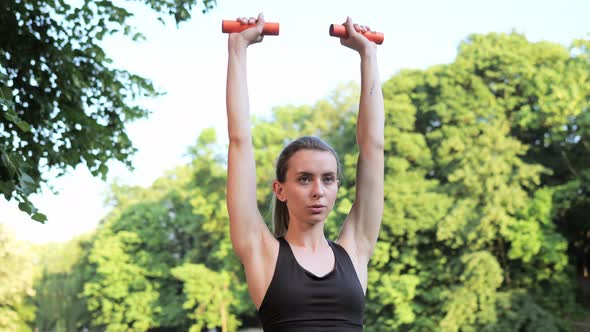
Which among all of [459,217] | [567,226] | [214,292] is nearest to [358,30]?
[459,217]

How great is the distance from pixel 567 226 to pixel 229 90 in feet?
87.8

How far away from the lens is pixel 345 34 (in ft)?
10.2

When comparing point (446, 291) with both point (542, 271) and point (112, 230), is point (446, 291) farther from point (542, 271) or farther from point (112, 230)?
point (112, 230)

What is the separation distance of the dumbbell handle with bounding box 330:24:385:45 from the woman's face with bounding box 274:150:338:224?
571 mm

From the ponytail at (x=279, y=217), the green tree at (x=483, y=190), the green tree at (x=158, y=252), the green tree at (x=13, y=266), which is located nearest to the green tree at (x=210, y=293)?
the green tree at (x=158, y=252)

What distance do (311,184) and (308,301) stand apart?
412mm

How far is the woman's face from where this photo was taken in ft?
8.88

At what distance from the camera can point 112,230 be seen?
37781 mm

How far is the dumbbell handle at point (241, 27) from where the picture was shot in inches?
115

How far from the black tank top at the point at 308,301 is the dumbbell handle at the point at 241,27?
0.85m

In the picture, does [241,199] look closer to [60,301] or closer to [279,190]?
[279,190]

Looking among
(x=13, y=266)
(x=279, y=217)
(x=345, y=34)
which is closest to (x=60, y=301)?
(x=13, y=266)

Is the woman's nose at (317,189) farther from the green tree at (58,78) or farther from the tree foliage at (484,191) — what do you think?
the tree foliage at (484,191)

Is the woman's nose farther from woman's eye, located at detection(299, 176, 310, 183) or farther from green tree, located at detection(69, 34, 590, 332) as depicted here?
green tree, located at detection(69, 34, 590, 332)
